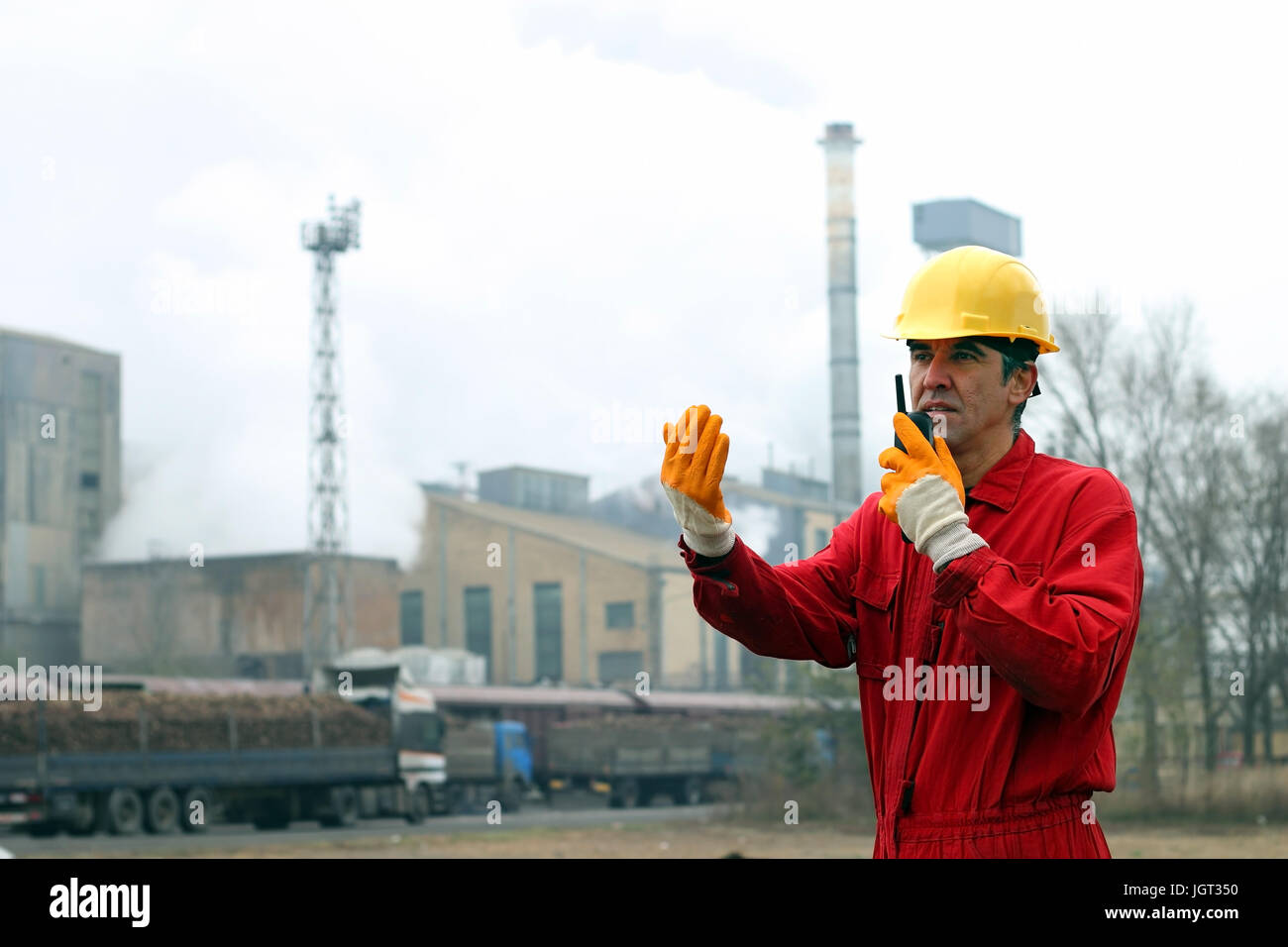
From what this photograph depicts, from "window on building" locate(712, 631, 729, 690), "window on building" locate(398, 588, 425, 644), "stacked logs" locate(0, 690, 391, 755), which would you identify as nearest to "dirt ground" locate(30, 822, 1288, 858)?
"stacked logs" locate(0, 690, 391, 755)

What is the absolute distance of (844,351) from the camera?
163 feet

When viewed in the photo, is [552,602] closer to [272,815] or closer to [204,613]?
[204,613]

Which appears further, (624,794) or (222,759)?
(624,794)

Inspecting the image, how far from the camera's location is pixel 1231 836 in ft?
81.5

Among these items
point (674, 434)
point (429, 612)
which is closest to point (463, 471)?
point (429, 612)

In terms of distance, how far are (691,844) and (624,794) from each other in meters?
13.0

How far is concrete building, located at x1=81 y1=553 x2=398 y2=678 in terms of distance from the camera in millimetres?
52375

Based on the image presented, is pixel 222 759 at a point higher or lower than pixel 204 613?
lower

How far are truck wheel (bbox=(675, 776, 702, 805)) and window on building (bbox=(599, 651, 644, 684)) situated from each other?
14.9 metres

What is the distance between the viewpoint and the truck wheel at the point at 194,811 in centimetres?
2717

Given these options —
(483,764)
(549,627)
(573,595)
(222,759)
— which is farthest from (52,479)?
(222,759)

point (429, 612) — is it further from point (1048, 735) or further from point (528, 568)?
point (1048, 735)

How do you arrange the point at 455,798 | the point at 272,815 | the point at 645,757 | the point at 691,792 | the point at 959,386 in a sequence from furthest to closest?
the point at 691,792 < the point at 645,757 < the point at 455,798 < the point at 272,815 < the point at 959,386

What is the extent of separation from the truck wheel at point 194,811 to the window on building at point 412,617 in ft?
98.9
